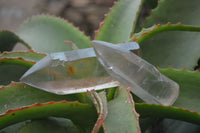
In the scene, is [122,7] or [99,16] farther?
[99,16]

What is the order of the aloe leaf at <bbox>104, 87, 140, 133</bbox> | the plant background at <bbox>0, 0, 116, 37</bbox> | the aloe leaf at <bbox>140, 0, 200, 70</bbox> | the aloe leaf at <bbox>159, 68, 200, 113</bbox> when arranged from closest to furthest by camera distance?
the aloe leaf at <bbox>104, 87, 140, 133</bbox> → the aloe leaf at <bbox>159, 68, 200, 113</bbox> → the aloe leaf at <bbox>140, 0, 200, 70</bbox> → the plant background at <bbox>0, 0, 116, 37</bbox>

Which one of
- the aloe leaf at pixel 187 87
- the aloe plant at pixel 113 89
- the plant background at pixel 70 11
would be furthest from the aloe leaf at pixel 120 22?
the plant background at pixel 70 11

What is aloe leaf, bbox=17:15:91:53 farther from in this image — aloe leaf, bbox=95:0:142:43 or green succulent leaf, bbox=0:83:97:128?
green succulent leaf, bbox=0:83:97:128

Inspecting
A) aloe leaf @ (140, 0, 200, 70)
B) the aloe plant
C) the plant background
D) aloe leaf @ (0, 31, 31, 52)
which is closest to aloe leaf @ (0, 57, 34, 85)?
the aloe plant

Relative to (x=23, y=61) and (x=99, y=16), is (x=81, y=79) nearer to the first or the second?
(x=23, y=61)

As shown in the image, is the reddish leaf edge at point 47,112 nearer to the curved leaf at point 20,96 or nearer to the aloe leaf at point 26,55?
the curved leaf at point 20,96

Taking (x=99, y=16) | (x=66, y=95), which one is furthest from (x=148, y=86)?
(x=99, y=16)
